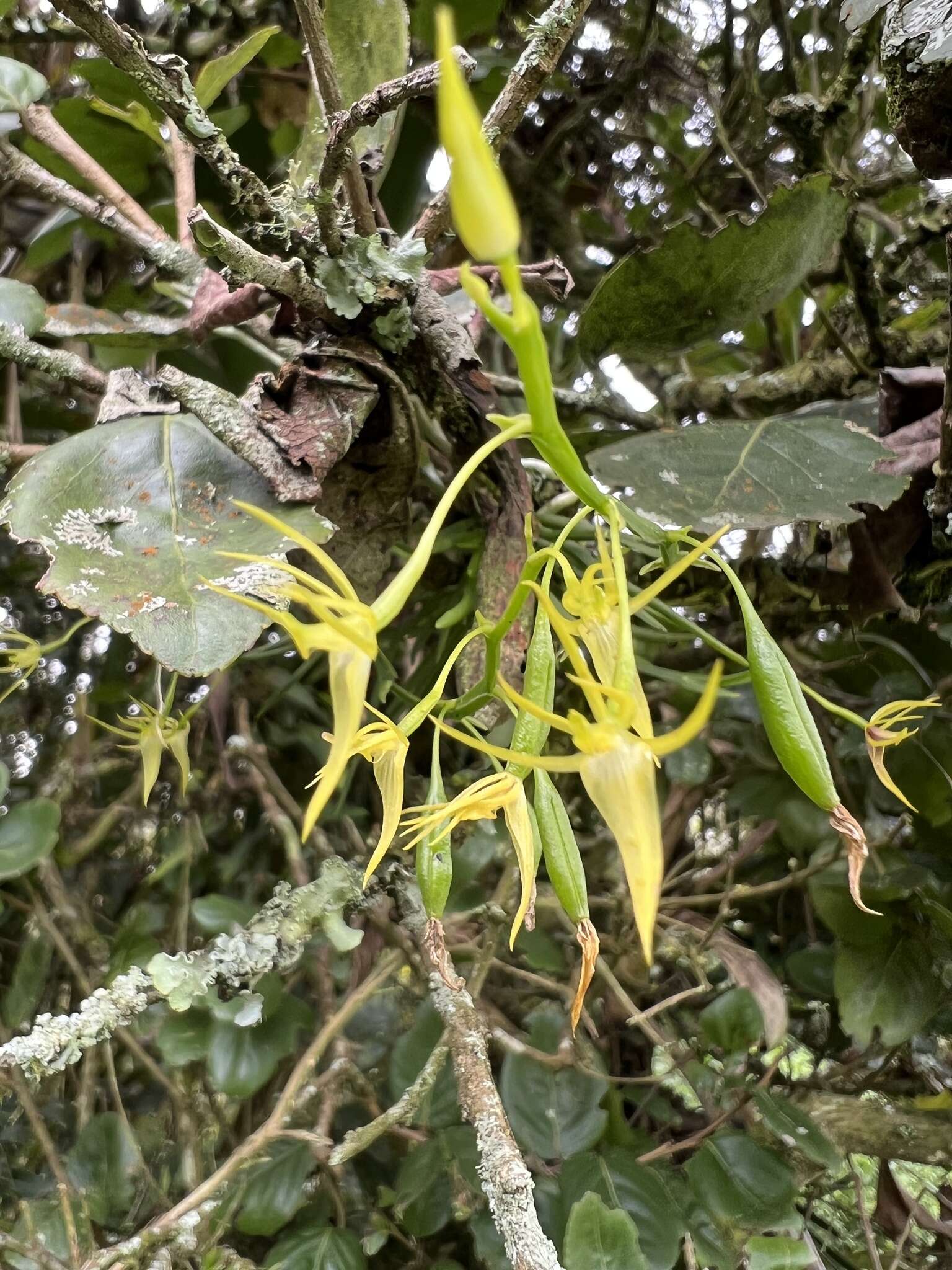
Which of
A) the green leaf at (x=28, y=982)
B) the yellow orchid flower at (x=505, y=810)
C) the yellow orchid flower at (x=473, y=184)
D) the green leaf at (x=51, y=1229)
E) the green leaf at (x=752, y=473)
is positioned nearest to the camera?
the yellow orchid flower at (x=473, y=184)

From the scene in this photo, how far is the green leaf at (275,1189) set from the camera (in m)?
0.50

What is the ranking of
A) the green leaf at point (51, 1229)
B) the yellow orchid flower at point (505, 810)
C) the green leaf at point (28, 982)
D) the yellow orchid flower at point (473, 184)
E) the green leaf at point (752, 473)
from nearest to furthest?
the yellow orchid flower at point (473, 184)
the yellow orchid flower at point (505, 810)
the green leaf at point (752, 473)
the green leaf at point (51, 1229)
the green leaf at point (28, 982)

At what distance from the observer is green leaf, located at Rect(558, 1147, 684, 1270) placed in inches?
17.9

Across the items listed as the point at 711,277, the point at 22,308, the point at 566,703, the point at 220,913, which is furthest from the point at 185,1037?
the point at 711,277

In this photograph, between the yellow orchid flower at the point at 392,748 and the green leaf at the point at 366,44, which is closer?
the yellow orchid flower at the point at 392,748

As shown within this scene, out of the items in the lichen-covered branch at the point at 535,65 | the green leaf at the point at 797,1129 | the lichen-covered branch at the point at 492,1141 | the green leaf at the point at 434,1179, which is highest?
the lichen-covered branch at the point at 535,65

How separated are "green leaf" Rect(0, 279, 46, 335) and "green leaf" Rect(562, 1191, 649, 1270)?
0.51m

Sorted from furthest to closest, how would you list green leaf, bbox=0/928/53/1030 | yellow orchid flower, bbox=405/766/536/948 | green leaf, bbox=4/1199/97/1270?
green leaf, bbox=0/928/53/1030
green leaf, bbox=4/1199/97/1270
yellow orchid flower, bbox=405/766/536/948

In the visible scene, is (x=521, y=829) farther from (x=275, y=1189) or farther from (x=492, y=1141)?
(x=275, y=1189)

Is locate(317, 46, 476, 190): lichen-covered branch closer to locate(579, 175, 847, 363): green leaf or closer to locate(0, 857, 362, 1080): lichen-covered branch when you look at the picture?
locate(579, 175, 847, 363): green leaf

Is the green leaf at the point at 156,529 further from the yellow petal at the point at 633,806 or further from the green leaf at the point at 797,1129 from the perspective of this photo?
the green leaf at the point at 797,1129

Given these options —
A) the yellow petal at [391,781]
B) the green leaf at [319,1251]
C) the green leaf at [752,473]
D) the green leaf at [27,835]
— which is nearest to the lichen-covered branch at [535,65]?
the green leaf at [752,473]

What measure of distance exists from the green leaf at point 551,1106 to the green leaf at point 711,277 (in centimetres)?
44

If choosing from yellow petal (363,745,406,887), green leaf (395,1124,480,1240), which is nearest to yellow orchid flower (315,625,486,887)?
yellow petal (363,745,406,887)
